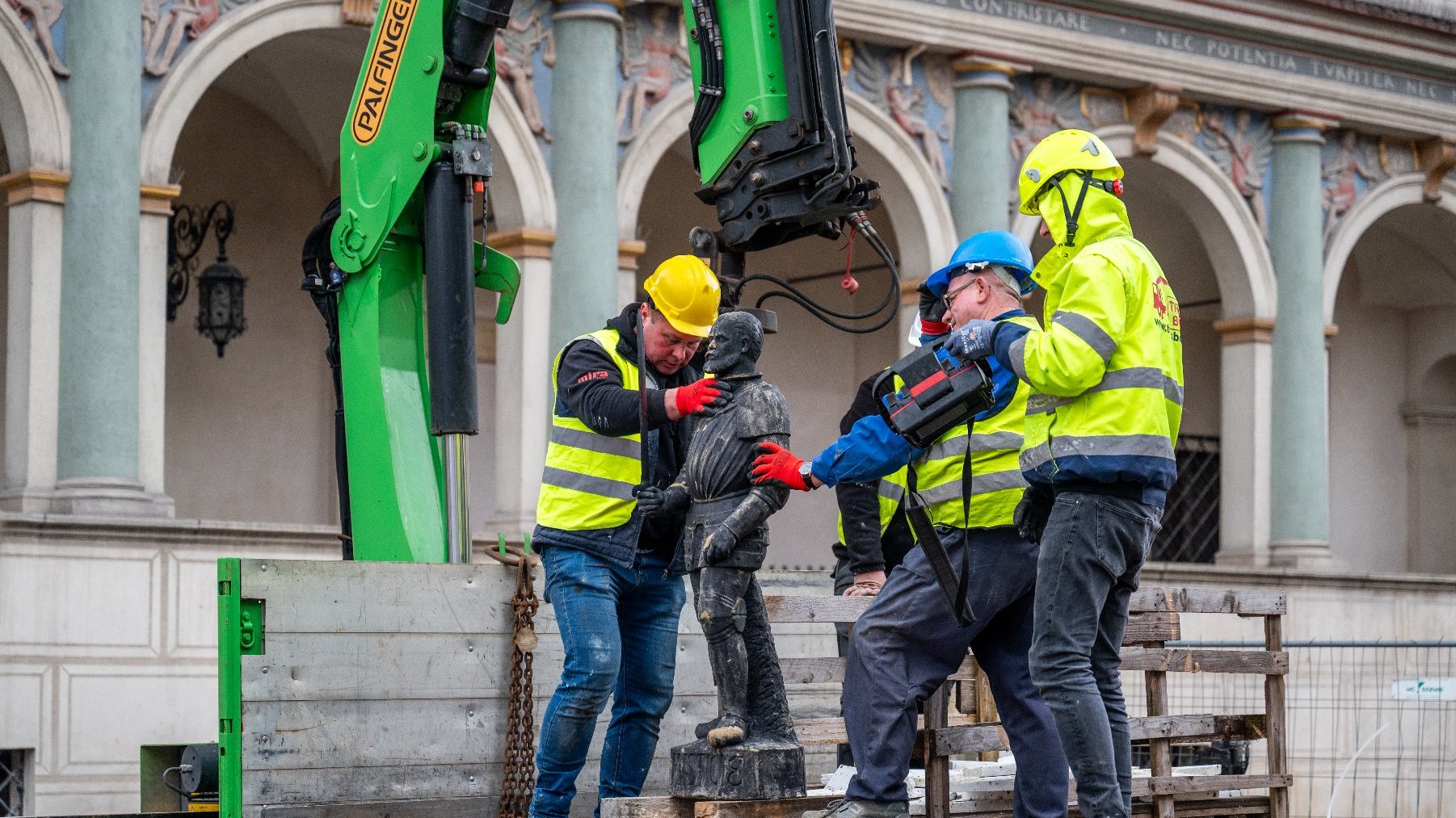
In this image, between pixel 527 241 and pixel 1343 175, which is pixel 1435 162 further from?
pixel 527 241

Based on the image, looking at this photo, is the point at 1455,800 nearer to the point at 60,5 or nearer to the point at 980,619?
the point at 980,619

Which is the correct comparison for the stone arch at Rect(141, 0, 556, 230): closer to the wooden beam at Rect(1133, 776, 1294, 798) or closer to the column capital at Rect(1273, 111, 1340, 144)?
the column capital at Rect(1273, 111, 1340, 144)

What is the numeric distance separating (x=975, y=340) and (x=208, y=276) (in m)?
11.1

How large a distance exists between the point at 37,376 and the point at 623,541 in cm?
685

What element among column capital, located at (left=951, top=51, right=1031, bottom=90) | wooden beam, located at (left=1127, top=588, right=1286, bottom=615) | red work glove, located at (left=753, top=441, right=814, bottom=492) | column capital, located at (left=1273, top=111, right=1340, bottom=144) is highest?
column capital, located at (left=951, top=51, right=1031, bottom=90)

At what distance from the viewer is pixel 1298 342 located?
58.5 feet

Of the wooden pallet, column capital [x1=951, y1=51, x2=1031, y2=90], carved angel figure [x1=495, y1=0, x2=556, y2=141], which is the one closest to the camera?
the wooden pallet

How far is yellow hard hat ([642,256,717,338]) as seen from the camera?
6.55 meters

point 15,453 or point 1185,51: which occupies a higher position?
point 1185,51

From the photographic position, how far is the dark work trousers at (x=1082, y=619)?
17.8 feet

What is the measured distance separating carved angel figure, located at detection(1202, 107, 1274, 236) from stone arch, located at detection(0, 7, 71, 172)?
9.46 meters

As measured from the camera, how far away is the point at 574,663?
645cm

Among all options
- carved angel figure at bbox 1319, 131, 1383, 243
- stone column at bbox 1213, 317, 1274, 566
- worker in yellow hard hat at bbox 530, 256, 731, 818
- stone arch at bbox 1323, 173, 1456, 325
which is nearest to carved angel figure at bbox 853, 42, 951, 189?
stone column at bbox 1213, 317, 1274, 566

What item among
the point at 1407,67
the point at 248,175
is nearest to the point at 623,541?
the point at 248,175
